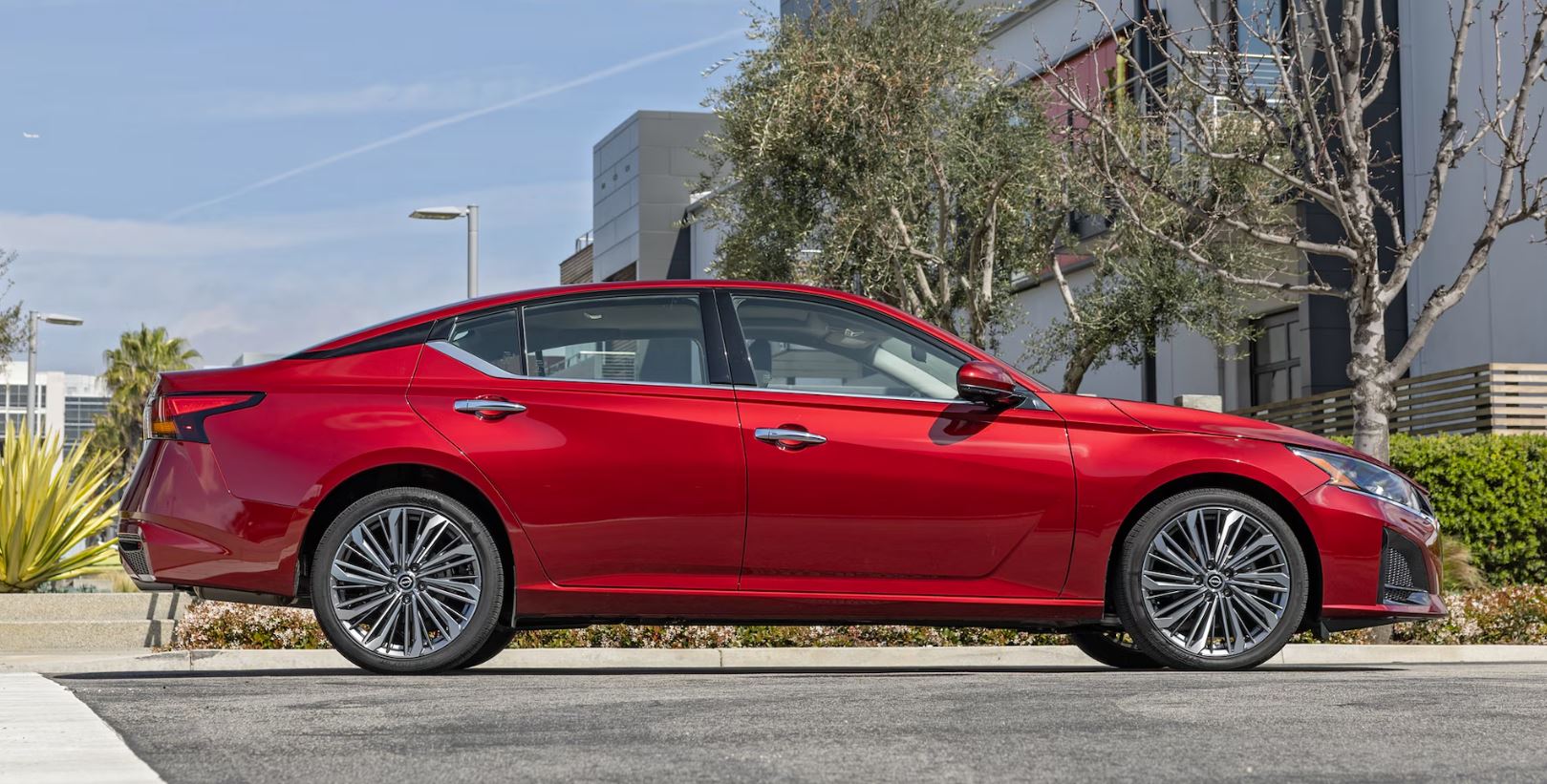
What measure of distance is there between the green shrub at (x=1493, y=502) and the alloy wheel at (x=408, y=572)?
12693 mm

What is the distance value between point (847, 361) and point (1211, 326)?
11730 millimetres

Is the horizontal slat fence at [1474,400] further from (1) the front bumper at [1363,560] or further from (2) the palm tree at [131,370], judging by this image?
(2) the palm tree at [131,370]

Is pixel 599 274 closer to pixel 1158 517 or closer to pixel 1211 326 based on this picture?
pixel 1211 326

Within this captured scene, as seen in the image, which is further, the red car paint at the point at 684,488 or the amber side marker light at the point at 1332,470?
the amber side marker light at the point at 1332,470

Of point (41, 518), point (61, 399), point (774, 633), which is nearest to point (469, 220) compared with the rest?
point (41, 518)

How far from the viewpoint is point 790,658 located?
414 inches

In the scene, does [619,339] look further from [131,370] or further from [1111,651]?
[131,370]

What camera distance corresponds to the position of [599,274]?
178 ft

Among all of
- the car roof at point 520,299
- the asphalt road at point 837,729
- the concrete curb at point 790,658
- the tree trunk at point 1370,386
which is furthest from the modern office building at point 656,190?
the asphalt road at point 837,729

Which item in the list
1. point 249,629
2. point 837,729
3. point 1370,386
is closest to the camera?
point 837,729

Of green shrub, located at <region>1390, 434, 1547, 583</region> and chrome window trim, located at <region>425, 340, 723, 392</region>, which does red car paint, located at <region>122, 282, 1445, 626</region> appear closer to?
chrome window trim, located at <region>425, 340, 723, 392</region>

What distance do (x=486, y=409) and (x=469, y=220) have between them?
49.0ft

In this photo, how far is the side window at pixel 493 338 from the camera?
23.2ft

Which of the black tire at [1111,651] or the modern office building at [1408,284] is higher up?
the modern office building at [1408,284]
